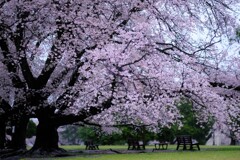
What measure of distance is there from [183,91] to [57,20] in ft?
17.2

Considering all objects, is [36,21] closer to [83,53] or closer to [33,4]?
[33,4]

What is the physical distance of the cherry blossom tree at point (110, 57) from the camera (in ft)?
39.4

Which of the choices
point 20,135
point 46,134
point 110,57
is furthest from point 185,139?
point 110,57

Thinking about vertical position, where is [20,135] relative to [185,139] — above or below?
above

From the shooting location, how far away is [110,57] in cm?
1093

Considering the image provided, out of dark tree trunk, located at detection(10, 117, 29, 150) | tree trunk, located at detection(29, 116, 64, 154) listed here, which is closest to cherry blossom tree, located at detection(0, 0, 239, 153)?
tree trunk, located at detection(29, 116, 64, 154)

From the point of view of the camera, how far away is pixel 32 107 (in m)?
17.8

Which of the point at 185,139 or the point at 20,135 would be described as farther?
the point at 185,139

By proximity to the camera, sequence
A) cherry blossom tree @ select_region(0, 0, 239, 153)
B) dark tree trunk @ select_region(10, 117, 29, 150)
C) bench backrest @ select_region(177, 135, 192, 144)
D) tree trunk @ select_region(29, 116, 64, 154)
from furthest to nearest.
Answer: bench backrest @ select_region(177, 135, 192, 144) < dark tree trunk @ select_region(10, 117, 29, 150) < tree trunk @ select_region(29, 116, 64, 154) < cherry blossom tree @ select_region(0, 0, 239, 153)

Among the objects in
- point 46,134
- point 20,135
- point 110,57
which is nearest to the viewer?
point 110,57

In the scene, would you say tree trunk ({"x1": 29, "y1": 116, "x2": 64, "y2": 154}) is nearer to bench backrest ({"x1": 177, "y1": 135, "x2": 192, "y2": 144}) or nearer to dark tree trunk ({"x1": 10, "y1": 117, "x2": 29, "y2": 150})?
dark tree trunk ({"x1": 10, "y1": 117, "x2": 29, "y2": 150})

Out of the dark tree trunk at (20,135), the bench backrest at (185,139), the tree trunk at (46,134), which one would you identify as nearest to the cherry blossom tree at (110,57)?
the tree trunk at (46,134)

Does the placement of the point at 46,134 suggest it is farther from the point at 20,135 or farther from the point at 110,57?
the point at 110,57

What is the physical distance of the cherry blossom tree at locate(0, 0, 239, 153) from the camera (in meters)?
12.0
